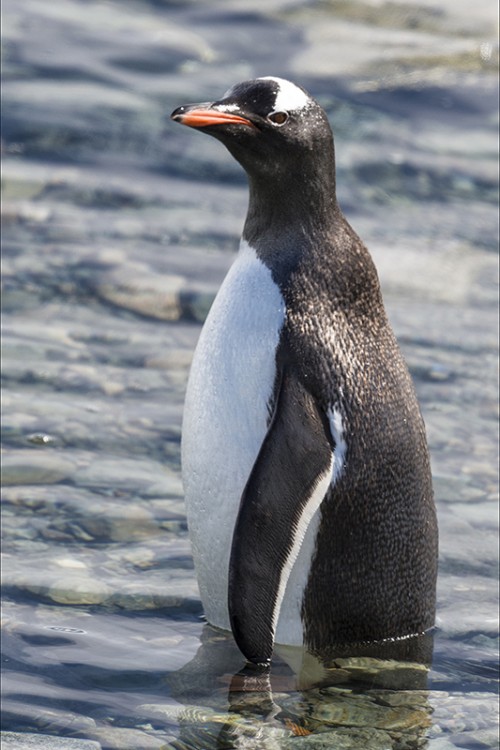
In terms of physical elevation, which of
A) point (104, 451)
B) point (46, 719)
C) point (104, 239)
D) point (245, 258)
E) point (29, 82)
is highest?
point (29, 82)

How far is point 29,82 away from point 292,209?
6613mm

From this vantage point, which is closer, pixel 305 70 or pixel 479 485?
pixel 479 485

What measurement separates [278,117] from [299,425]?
0.96 m

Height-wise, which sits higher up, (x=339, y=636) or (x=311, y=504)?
(x=311, y=504)

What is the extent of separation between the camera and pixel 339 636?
4.68 metres

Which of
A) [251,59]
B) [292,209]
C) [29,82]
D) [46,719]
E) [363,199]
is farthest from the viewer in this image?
[251,59]

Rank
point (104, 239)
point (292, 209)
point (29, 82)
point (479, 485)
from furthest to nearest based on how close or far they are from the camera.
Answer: point (29, 82)
point (104, 239)
point (479, 485)
point (292, 209)

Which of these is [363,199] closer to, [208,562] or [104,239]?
[104,239]

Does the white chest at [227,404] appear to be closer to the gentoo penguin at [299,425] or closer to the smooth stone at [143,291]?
the gentoo penguin at [299,425]

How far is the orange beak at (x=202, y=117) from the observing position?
436 centimetres

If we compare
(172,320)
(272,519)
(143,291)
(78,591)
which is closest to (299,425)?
Answer: (272,519)

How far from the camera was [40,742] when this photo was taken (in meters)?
4.15

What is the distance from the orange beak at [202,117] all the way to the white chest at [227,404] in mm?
475

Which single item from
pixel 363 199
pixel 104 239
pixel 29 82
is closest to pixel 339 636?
pixel 104 239
